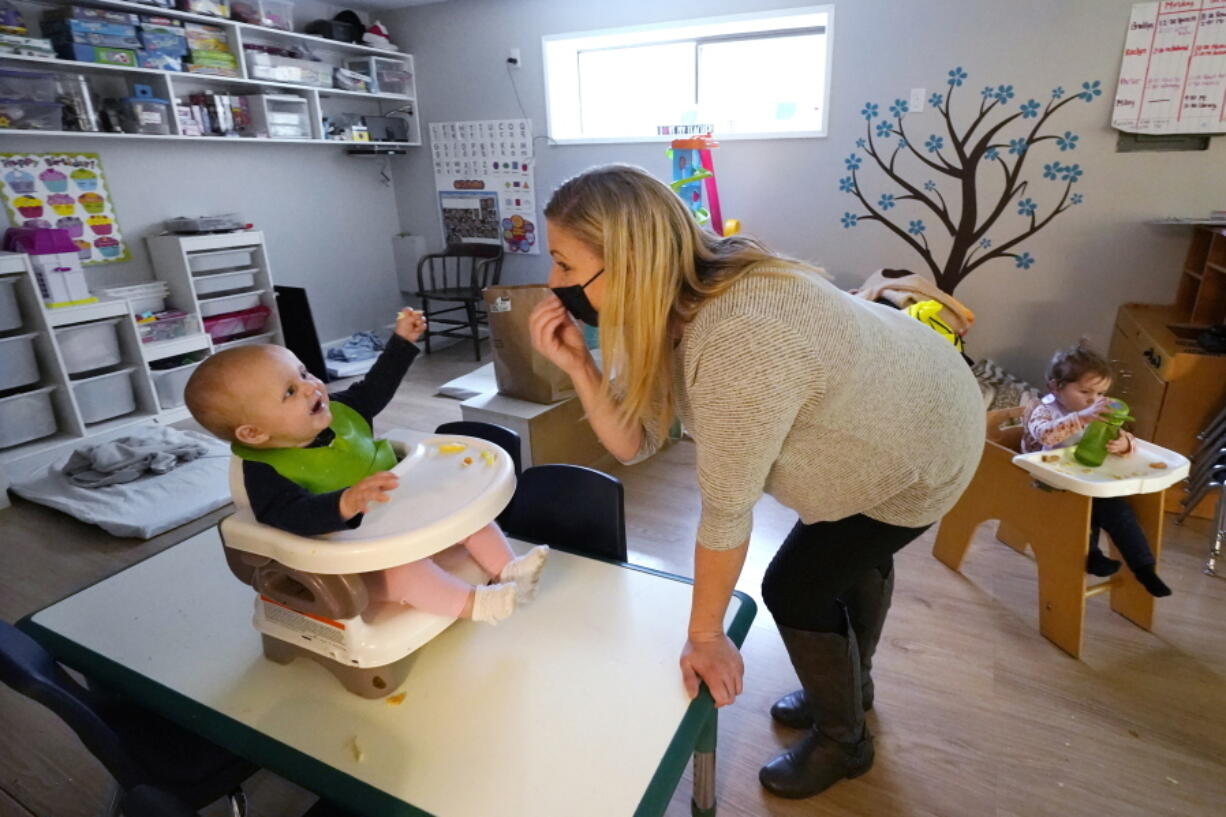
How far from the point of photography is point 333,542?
864 mm

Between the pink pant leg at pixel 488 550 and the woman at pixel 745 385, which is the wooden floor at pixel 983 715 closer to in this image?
the woman at pixel 745 385

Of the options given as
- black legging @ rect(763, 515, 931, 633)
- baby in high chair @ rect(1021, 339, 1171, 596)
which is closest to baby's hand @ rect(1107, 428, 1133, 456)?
baby in high chair @ rect(1021, 339, 1171, 596)

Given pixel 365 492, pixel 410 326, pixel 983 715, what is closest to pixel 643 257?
pixel 365 492

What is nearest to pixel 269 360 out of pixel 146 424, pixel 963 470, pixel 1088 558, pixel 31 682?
pixel 31 682

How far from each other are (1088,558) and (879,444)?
1.24 meters

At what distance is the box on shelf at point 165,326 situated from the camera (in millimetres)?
3371

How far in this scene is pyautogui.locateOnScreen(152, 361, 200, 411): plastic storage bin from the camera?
347 cm

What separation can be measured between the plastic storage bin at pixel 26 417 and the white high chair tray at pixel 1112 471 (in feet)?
12.5

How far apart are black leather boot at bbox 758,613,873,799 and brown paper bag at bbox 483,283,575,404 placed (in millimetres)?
1526

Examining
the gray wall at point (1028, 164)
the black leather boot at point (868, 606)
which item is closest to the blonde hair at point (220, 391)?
the black leather boot at point (868, 606)

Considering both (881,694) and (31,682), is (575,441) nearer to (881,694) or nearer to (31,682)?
(881,694)

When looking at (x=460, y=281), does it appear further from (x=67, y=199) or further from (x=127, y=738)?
(x=127, y=738)

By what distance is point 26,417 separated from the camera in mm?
2986

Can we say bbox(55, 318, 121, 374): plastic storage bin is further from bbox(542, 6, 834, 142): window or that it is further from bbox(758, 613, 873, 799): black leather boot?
bbox(758, 613, 873, 799): black leather boot
